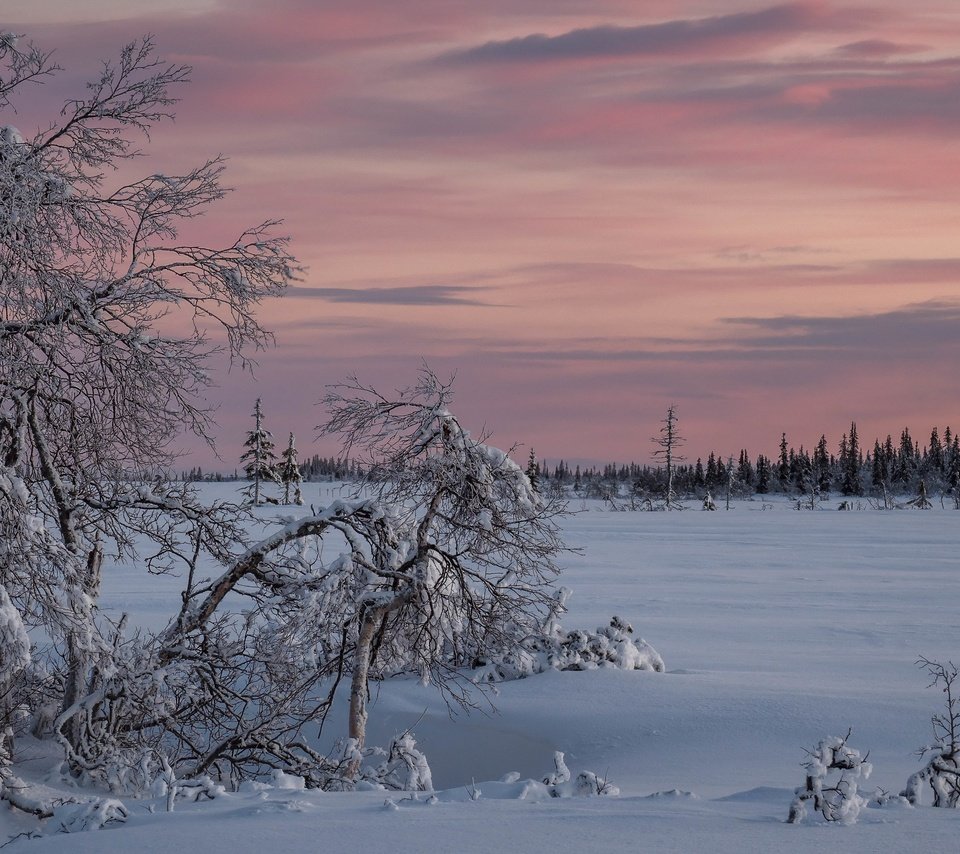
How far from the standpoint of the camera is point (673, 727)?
522 inches

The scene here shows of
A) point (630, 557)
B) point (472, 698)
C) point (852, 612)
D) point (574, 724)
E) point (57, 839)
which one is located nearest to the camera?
point (57, 839)

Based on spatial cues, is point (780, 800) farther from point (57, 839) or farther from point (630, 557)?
point (630, 557)

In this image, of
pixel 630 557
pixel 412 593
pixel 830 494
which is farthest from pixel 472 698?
pixel 830 494

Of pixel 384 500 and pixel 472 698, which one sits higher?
pixel 384 500

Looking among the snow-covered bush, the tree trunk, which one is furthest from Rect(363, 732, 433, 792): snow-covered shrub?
the snow-covered bush

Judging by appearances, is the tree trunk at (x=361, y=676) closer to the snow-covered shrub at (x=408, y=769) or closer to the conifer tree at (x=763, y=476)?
the snow-covered shrub at (x=408, y=769)

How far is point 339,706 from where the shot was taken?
1555 cm

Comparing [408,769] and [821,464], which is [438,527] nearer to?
[408,769]

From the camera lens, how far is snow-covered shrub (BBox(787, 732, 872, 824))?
6355mm

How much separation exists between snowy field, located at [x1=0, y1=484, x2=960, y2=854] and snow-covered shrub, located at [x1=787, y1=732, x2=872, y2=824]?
11 centimetres

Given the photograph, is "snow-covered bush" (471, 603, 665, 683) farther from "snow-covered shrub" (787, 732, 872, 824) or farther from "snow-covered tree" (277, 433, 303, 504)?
"snow-covered tree" (277, 433, 303, 504)

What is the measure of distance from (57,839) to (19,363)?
4.08m

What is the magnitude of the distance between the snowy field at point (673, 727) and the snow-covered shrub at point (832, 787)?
112 millimetres

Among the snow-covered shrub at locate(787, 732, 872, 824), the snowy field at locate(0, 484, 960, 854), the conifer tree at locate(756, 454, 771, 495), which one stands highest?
the snow-covered shrub at locate(787, 732, 872, 824)
